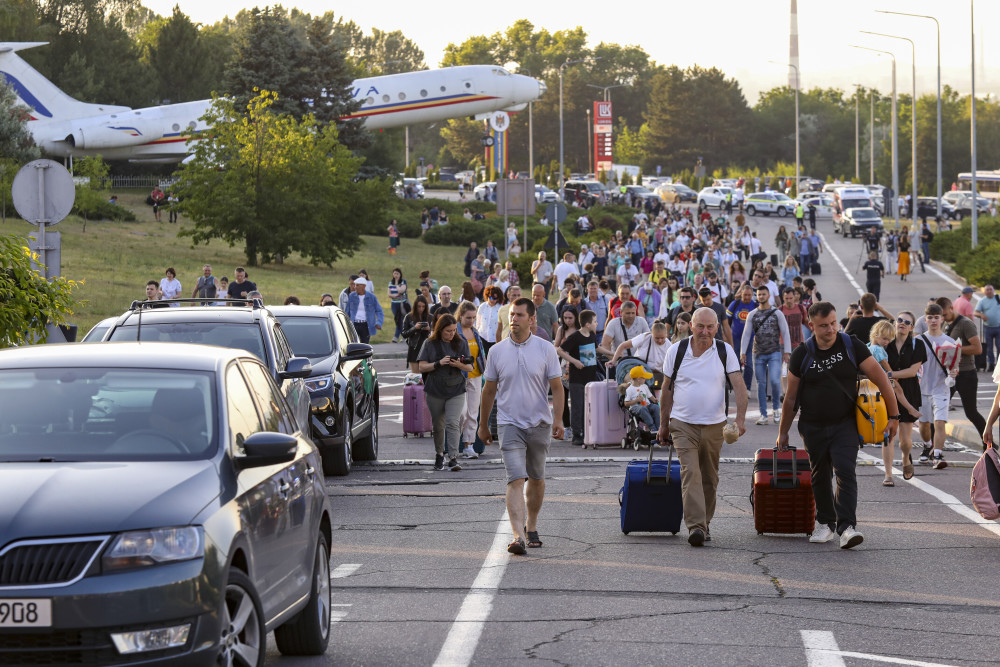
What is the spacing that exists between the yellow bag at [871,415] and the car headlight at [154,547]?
6401 millimetres

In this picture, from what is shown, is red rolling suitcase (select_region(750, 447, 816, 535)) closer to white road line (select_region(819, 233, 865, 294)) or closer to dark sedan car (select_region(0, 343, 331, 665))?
dark sedan car (select_region(0, 343, 331, 665))

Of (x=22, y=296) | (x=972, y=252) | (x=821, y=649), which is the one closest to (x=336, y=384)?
(x=22, y=296)

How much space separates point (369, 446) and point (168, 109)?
6753cm

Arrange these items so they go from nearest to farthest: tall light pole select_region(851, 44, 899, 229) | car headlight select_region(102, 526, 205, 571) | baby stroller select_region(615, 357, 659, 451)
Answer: car headlight select_region(102, 526, 205, 571) → baby stroller select_region(615, 357, 659, 451) → tall light pole select_region(851, 44, 899, 229)

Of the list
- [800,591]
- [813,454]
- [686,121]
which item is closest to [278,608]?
[800,591]

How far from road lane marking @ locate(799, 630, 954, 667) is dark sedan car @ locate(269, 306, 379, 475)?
292 inches

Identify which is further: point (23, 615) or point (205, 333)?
point (205, 333)

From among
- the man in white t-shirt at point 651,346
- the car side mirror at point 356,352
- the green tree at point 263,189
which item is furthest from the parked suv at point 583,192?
the car side mirror at point 356,352

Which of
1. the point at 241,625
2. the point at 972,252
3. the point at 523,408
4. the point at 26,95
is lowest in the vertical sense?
the point at 241,625

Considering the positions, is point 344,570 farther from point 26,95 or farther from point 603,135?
point 603,135

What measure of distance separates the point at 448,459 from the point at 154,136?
2710 inches

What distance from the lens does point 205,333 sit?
1288cm

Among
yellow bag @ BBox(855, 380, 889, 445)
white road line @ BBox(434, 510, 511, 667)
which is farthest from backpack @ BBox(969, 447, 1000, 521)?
white road line @ BBox(434, 510, 511, 667)

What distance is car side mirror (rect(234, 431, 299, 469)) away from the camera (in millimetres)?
6008
